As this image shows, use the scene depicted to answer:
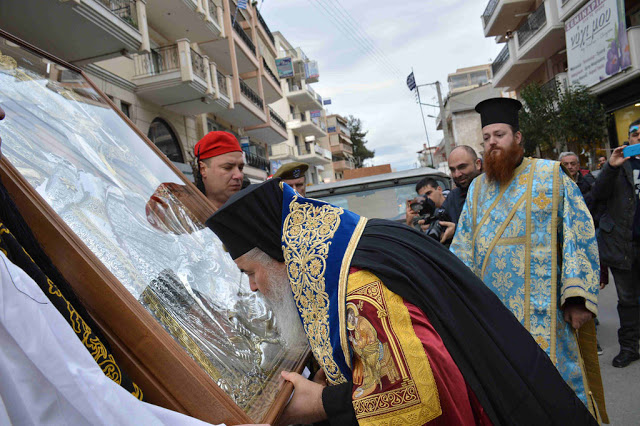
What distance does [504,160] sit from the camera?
291 cm

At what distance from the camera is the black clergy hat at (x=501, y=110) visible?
9.74 ft

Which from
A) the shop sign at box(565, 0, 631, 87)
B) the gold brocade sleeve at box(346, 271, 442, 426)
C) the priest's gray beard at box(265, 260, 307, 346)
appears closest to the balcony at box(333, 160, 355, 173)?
the shop sign at box(565, 0, 631, 87)

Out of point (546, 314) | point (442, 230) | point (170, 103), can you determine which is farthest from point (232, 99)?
point (546, 314)

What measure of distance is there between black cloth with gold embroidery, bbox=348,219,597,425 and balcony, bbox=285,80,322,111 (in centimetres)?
3633

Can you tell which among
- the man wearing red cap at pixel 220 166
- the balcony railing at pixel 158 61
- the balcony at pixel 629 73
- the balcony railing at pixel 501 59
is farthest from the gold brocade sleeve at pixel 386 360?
the balcony railing at pixel 501 59

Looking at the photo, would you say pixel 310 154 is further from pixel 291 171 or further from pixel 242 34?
pixel 291 171

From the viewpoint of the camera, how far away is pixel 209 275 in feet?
6.22

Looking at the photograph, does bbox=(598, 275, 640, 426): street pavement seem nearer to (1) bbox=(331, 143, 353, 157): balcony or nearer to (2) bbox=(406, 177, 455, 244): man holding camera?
(2) bbox=(406, 177, 455, 244): man holding camera

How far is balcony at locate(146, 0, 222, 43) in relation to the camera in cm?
1345

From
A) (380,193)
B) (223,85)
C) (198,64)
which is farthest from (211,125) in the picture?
(380,193)

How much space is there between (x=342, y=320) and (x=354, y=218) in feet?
1.11

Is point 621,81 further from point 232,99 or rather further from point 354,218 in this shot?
point 354,218

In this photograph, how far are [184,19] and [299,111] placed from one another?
2641cm

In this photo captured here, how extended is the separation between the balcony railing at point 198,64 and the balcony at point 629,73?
12249mm
